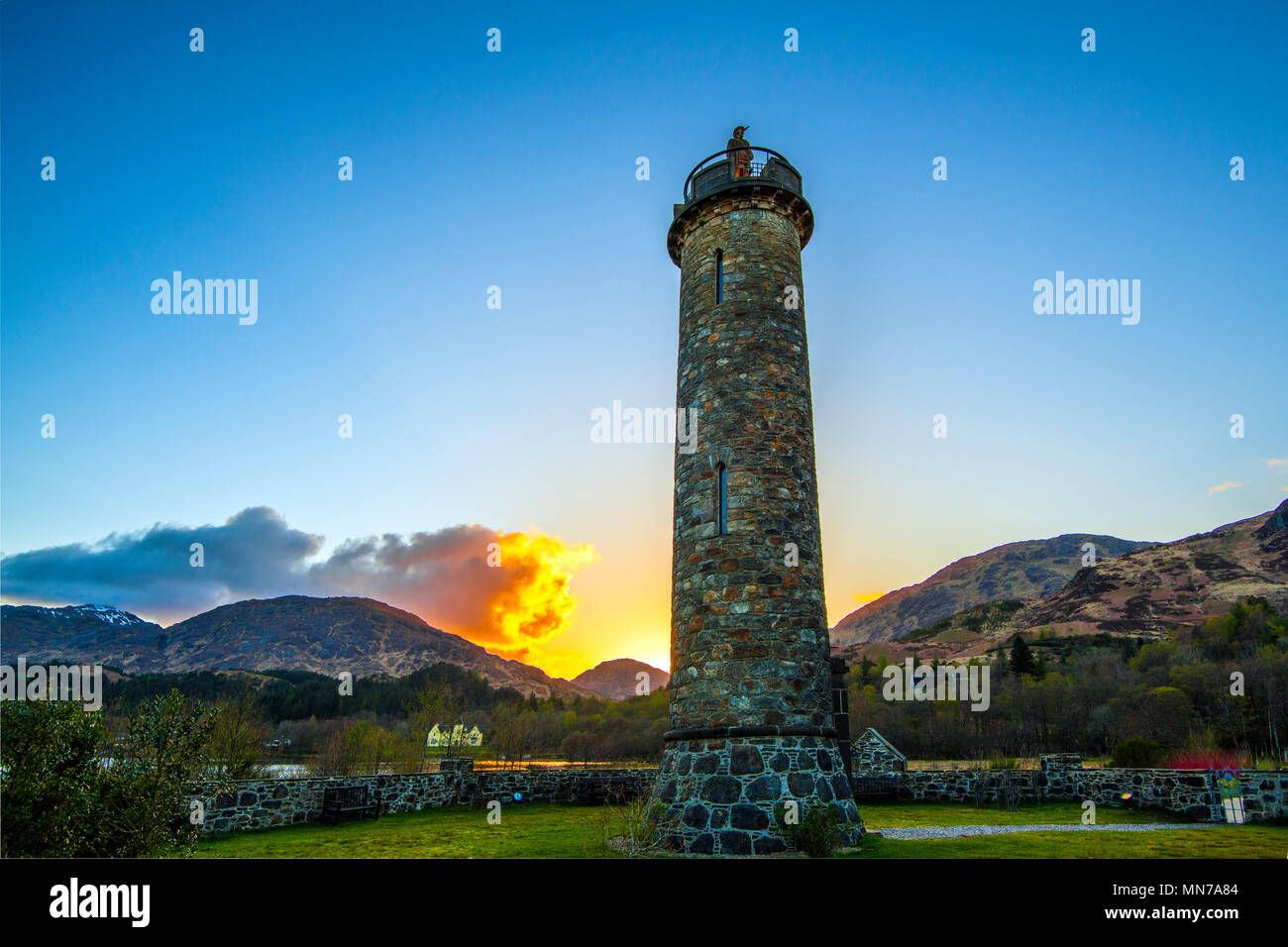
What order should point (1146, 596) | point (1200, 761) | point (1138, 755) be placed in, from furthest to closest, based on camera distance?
point (1146, 596)
point (1138, 755)
point (1200, 761)

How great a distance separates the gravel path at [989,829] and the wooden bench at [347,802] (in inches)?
447

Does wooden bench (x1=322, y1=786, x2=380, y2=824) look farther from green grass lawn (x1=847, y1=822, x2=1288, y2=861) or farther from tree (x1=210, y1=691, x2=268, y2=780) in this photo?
green grass lawn (x1=847, y1=822, x2=1288, y2=861)

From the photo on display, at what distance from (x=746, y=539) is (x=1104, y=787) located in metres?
12.9

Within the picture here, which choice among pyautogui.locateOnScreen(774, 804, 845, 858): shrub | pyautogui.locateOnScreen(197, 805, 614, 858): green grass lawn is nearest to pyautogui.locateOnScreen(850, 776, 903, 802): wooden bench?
pyautogui.locateOnScreen(197, 805, 614, 858): green grass lawn

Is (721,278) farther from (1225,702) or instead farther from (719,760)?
(1225,702)

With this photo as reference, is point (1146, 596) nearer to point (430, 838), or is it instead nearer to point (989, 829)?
point (989, 829)

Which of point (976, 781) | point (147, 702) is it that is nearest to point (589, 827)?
point (147, 702)

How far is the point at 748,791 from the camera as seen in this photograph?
11.5m

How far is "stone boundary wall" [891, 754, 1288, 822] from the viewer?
47.8 ft

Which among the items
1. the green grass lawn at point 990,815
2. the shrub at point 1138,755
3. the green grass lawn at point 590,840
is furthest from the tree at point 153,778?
the shrub at point 1138,755

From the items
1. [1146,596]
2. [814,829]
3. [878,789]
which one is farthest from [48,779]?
[1146,596]
